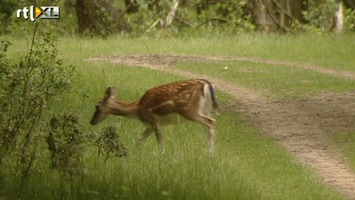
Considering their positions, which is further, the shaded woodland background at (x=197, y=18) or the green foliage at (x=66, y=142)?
the shaded woodland background at (x=197, y=18)

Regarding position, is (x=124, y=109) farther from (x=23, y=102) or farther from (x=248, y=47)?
(x=248, y=47)

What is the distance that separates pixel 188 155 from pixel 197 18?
1053 inches

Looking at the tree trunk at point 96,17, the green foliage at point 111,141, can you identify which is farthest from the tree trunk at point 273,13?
the green foliage at point 111,141

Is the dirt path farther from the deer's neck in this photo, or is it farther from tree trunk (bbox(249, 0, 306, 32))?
tree trunk (bbox(249, 0, 306, 32))

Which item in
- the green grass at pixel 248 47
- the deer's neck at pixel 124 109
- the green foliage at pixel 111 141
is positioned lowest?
the green grass at pixel 248 47

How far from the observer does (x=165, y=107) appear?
1448cm

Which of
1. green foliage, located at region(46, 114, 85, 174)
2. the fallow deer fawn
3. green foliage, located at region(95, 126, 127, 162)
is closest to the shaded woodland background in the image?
the fallow deer fawn

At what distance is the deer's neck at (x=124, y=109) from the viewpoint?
577 inches

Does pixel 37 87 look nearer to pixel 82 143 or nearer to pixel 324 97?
pixel 82 143

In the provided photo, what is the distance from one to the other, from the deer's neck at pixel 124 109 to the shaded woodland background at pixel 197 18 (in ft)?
50.8

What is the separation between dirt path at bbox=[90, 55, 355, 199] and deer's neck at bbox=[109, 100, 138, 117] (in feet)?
7.83

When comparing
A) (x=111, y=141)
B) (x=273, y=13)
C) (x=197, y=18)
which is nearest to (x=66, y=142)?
(x=111, y=141)

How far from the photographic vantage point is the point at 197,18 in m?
39.3

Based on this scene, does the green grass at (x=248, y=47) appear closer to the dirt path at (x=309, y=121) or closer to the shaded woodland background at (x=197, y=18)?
the dirt path at (x=309, y=121)
